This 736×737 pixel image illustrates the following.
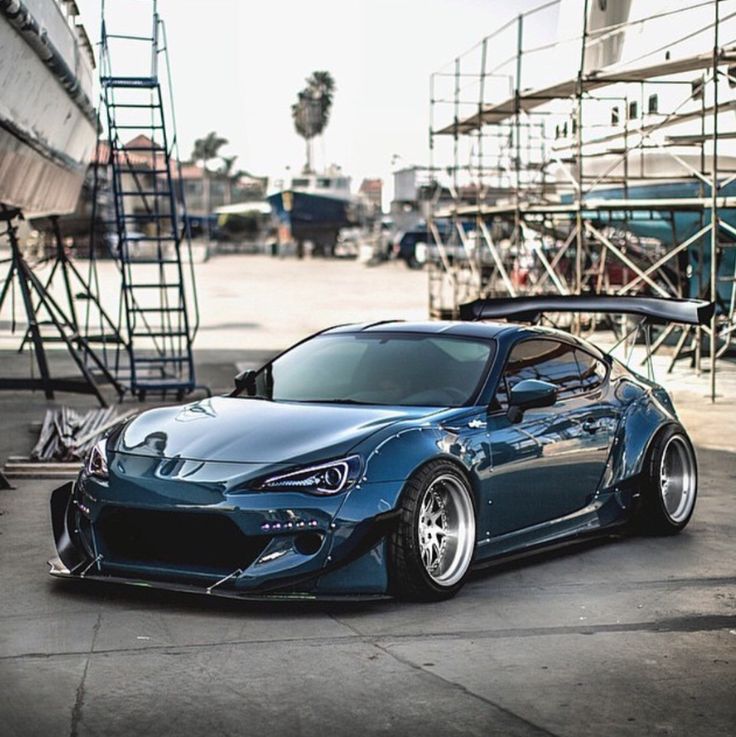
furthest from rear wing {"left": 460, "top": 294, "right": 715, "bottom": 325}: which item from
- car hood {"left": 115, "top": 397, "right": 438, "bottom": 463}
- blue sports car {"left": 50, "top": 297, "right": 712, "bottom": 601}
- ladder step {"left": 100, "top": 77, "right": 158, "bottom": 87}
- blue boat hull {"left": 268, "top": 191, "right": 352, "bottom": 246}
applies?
blue boat hull {"left": 268, "top": 191, "right": 352, "bottom": 246}

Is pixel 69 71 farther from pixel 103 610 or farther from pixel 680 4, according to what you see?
pixel 103 610

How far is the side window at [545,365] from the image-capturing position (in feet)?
26.9

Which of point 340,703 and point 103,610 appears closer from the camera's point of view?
point 340,703

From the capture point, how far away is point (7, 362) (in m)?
22.0

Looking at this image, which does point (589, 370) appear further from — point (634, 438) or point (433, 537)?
point (433, 537)

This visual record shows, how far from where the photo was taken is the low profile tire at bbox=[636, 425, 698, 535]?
346 inches

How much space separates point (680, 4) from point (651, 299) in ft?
45.0

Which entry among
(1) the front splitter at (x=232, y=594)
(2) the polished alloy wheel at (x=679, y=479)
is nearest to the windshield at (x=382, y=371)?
(1) the front splitter at (x=232, y=594)

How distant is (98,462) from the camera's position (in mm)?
7270

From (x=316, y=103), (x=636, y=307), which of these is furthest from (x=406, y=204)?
(x=636, y=307)

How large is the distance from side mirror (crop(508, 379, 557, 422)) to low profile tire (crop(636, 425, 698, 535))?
1.20 metres

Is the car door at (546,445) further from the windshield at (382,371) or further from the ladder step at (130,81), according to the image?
the ladder step at (130,81)

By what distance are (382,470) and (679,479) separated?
292 cm

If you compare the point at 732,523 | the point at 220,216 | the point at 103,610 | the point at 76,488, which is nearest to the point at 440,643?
the point at 103,610
